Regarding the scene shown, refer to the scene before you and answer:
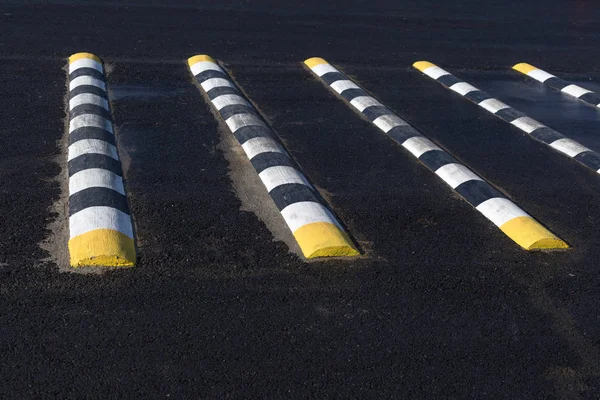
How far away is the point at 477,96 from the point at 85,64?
3.88 metres

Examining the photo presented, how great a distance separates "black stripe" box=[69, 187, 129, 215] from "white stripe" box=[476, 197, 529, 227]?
232 cm

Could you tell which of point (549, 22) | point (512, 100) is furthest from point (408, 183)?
point (549, 22)

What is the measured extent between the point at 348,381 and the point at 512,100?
5.39 meters

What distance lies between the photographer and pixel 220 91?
7.30 m

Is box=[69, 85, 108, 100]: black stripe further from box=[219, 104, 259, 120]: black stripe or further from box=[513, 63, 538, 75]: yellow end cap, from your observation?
box=[513, 63, 538, 75]: yellow end cap

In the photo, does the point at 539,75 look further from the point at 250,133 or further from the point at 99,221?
the point at 99,221

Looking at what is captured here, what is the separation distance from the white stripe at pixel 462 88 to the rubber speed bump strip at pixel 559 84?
109cm

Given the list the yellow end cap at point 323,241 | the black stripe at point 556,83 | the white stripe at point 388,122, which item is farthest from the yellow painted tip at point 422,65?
the yellow end cap at point 323,241

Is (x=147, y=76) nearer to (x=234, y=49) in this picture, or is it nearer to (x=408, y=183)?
(x=234, y=49)

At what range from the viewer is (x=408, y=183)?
223 inches

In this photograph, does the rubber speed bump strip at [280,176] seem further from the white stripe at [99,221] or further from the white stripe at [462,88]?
the white stripe at [462,88]

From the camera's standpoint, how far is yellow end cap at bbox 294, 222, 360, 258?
4444mm

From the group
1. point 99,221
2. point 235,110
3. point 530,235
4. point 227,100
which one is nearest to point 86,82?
point 227,100

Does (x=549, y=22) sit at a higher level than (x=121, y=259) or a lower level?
lower
